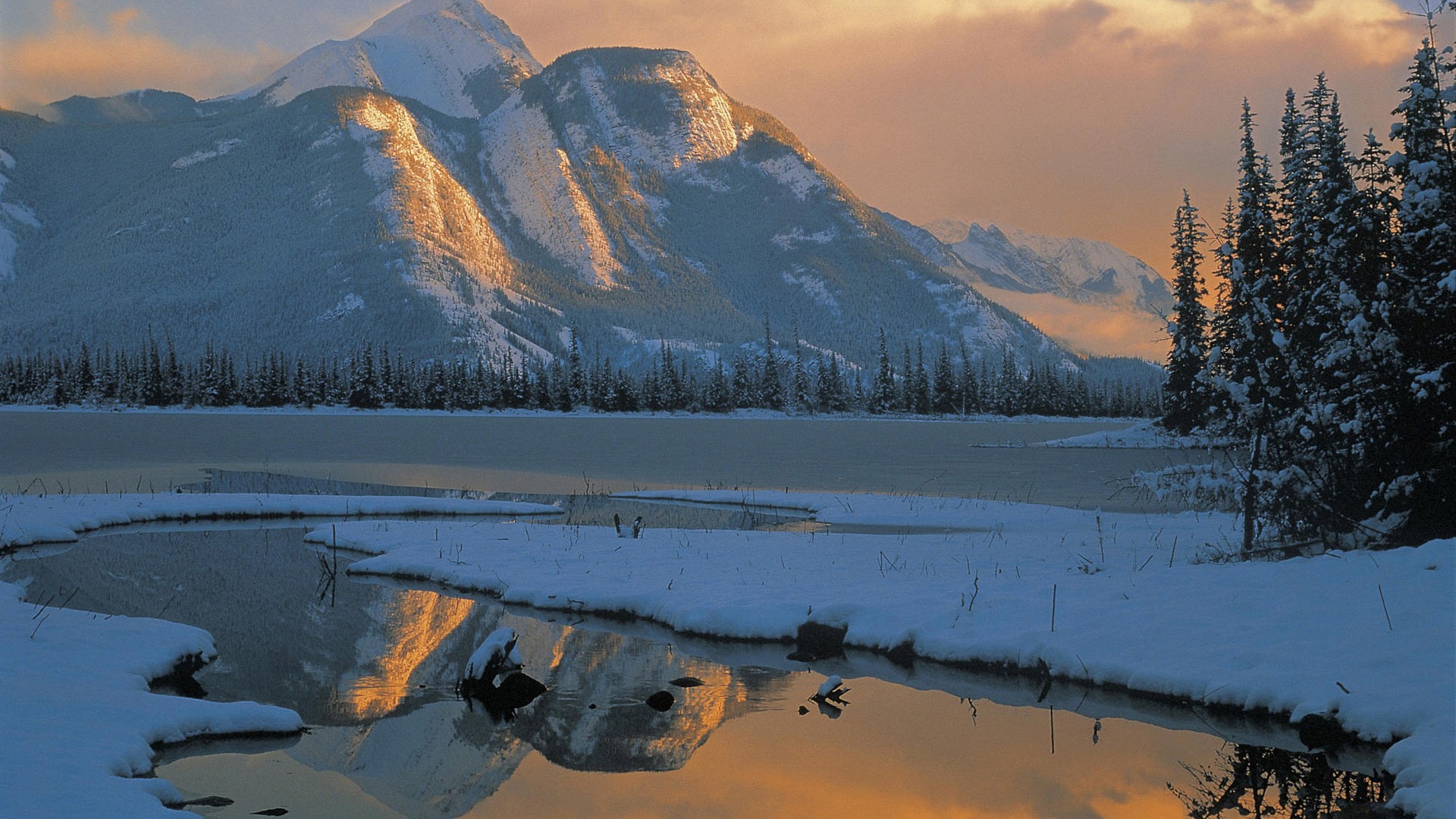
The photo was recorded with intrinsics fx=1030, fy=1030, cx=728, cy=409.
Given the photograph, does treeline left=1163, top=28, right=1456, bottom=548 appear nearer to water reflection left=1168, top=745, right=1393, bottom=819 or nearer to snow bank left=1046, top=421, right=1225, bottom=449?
water reflection left=1168, top=745, right=1393, bottom=819

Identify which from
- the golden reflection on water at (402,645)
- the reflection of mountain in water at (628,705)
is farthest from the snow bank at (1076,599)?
the reflection of mountain in water at (628,705)

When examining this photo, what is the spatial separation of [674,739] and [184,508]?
25538mm

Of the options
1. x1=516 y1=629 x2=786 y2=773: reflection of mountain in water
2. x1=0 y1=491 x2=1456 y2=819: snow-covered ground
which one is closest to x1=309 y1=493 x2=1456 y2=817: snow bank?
x1=0 y1=491 x2=1456 y2=819: snow-covered ground

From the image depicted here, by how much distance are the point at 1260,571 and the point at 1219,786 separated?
652cm

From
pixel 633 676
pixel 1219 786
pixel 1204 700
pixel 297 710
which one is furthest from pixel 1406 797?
pixel 297 710

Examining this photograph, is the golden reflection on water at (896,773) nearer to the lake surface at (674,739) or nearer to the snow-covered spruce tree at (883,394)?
the lake surface at (674,739)

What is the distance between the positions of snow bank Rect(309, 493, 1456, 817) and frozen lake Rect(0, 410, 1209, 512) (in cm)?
1594

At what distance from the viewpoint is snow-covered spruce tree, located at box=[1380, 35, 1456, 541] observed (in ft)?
55.2

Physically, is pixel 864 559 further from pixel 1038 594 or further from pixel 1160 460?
pixel 1160 460

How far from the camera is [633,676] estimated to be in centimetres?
1487

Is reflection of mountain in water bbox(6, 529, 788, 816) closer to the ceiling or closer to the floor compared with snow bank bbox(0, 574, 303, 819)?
closer to the floor

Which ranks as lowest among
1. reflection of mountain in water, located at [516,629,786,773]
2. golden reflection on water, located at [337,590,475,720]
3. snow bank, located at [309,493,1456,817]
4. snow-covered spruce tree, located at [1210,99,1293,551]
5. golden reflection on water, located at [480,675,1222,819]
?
golden reflection on water, located at [480,675,1222,819]

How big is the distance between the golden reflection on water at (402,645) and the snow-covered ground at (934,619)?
1072mm

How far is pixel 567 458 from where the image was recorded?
64750 millimetres
